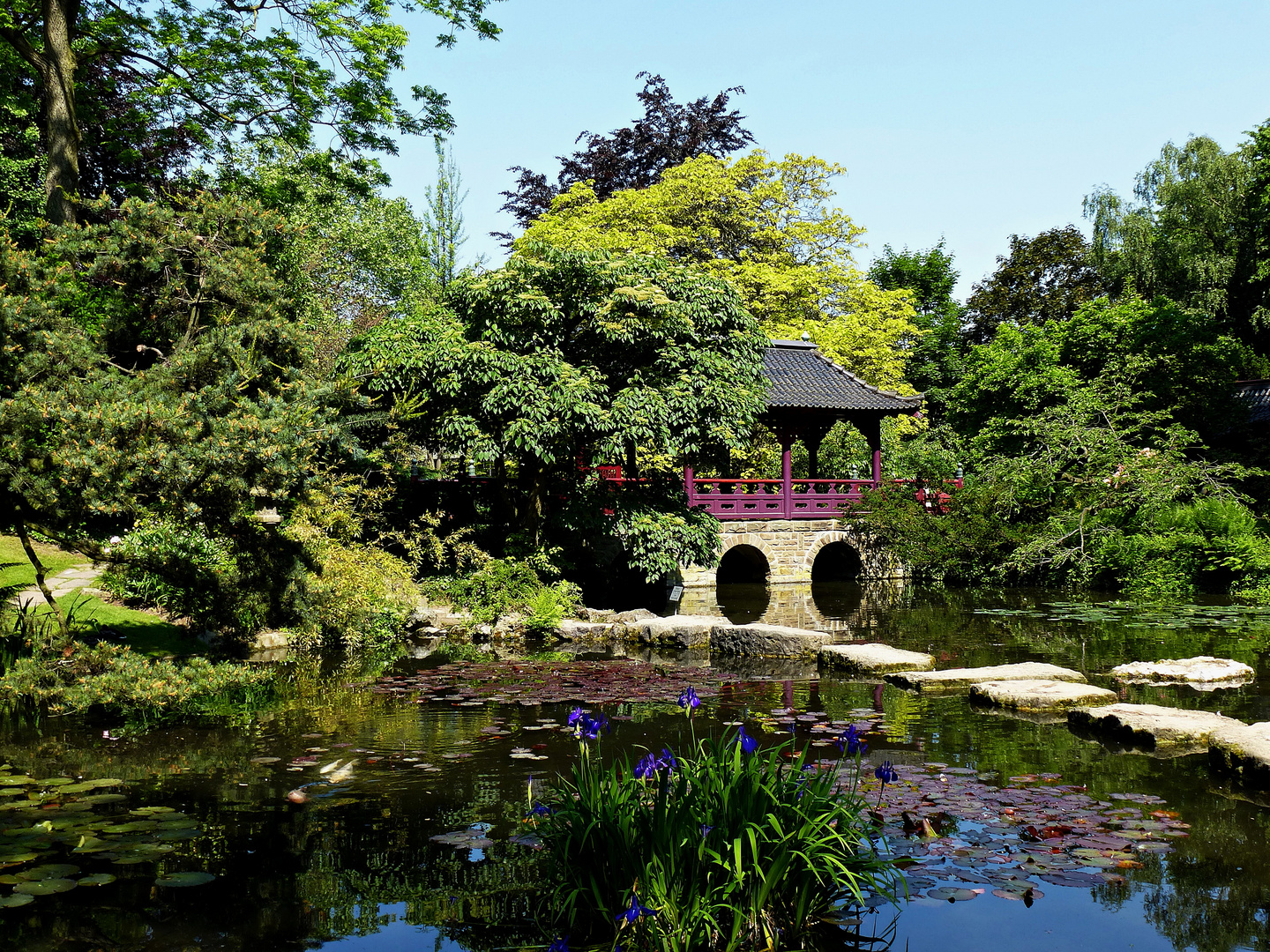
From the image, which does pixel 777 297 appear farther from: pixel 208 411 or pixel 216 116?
pixel 208 411

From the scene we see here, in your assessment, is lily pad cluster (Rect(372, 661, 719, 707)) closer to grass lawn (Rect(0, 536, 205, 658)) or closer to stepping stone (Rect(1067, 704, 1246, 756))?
grass lawn (Rect(0, 536, 205, 658))

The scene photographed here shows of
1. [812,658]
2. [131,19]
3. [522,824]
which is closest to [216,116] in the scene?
[131,19]

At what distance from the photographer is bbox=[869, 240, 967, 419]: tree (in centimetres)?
3288

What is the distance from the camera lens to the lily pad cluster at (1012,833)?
425 centimetres

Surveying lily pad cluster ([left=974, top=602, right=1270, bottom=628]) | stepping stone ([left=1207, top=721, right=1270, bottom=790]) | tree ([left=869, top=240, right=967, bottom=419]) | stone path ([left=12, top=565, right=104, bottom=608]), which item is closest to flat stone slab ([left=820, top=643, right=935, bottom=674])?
stepping stone ([left=1207, top=721, right=1270, bottom=790])

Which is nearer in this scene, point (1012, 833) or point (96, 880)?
point (96, 880)

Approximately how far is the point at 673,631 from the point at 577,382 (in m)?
3.86

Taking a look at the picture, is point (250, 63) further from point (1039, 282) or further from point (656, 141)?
point (1039, 282)

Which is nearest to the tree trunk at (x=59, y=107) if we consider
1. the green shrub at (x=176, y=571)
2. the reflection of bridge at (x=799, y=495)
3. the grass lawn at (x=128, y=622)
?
the green shrub at (x=176, y=571)

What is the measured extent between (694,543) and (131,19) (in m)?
10.4

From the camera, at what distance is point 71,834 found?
15.6 ft

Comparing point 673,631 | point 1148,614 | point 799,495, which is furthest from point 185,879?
point 799,495

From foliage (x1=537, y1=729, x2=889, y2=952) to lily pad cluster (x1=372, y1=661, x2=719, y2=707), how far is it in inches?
178

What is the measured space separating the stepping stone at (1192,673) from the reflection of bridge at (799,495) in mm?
10707
